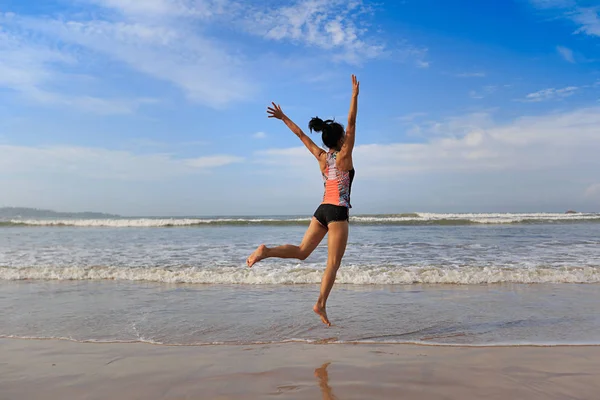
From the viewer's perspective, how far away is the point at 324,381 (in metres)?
3.24

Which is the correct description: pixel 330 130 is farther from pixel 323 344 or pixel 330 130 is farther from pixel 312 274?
pixel 312 274

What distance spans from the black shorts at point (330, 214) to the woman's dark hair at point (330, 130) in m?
0.65

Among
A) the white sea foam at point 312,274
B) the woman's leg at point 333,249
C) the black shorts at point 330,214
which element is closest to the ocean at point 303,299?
the white sea foam at point 312,274

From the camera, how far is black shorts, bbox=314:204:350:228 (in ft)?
15.1

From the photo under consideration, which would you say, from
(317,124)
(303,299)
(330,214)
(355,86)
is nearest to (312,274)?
(303,299)

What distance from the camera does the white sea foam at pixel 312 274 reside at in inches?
317

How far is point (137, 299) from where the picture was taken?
6.77 metres

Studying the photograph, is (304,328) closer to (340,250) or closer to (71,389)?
(340,250)

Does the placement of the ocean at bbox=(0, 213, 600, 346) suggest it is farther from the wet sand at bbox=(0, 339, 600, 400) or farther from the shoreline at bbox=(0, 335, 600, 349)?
the wet sand at bbox=(0, 339, 600, 400)

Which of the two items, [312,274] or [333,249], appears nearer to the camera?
[333,249]

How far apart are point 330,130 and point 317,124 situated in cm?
17

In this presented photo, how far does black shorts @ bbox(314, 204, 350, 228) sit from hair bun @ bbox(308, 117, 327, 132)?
0.81 m

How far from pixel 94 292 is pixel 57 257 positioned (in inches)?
210

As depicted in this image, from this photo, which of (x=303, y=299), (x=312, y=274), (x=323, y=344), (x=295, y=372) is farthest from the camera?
(x=312, y=274)
